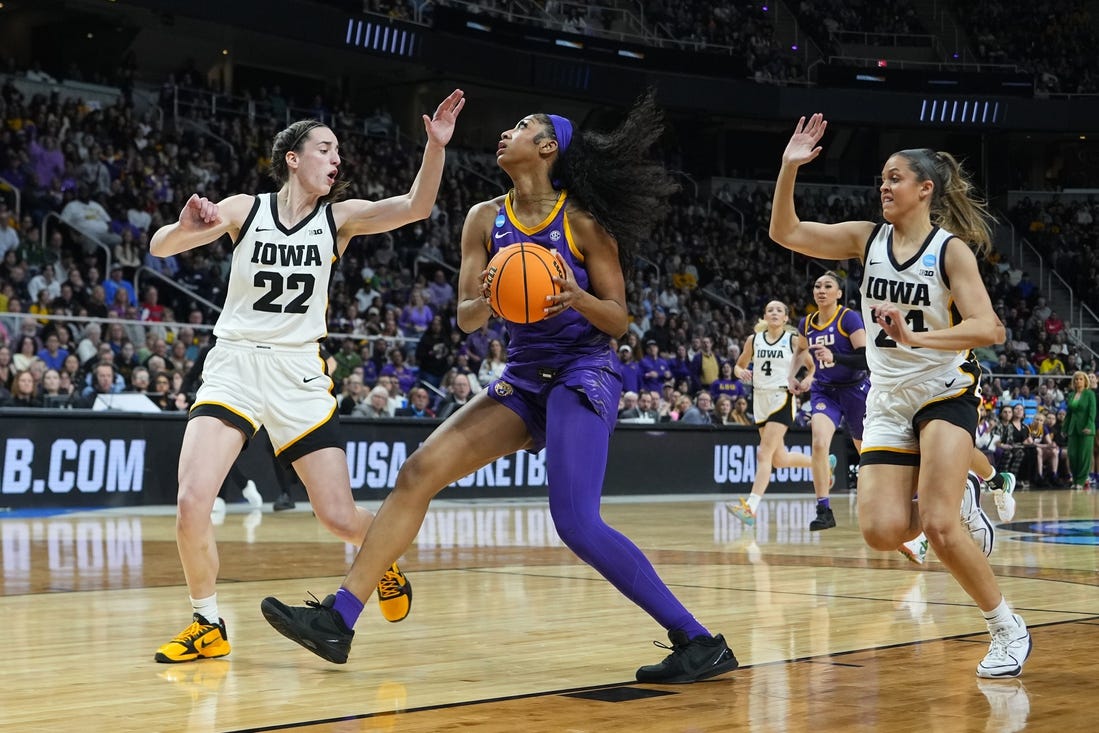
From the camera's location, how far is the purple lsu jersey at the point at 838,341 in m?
11.7

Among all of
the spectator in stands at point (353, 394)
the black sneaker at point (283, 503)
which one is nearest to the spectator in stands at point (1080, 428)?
the spectator in stands at point (353, 394)

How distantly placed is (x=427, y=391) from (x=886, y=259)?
13485 millimetres

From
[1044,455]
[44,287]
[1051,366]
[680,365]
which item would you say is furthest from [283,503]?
[1051,366]

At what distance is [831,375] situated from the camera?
12.0m

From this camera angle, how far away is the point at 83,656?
5332 millimetres

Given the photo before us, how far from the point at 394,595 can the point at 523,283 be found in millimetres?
1515

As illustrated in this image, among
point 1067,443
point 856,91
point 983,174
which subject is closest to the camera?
point 1067,443

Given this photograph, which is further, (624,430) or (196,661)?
(624,430)

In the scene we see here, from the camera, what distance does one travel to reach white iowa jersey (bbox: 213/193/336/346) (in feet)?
18.1

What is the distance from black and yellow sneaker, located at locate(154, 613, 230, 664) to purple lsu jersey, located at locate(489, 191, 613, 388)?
5.07ft

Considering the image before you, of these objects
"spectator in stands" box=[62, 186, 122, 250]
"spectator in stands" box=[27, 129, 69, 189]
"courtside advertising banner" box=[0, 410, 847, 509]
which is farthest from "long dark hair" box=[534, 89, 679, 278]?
"spectator in stands" box=[27, 129, 69, 189]

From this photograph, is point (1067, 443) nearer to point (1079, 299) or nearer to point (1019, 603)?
point (1079, 299)

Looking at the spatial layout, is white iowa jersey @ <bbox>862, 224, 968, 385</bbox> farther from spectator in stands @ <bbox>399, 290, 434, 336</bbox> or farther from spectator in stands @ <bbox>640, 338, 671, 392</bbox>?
spectator in stands @ <bbox>640, 338, 671, 392</bbox>

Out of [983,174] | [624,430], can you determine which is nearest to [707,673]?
[624,430]
